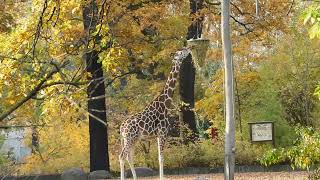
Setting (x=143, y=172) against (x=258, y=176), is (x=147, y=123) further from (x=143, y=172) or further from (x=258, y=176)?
(x=143, y=172)

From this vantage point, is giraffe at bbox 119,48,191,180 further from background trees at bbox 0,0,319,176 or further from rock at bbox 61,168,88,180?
rock at bbox 61,168,88,180

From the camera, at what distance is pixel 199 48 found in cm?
1253

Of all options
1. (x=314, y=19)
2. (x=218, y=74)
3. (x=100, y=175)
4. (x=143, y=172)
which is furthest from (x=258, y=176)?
(x=314, y=19)

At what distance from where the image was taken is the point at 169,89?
46.3 ft

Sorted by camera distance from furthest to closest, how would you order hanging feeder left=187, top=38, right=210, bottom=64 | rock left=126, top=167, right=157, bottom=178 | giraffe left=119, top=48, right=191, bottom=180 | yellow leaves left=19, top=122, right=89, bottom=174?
yellow leaves left=19, top=122, right=89, bottom=174 → rock left=126, top=167, right=157, bottom=178 → giraffe left=119, top=48, right=191, bottom=180 → hanging feeder left=187, top=38, right=210, bottom=64

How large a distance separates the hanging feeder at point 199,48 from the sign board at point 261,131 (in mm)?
6412

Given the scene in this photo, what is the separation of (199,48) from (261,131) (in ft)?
22.4

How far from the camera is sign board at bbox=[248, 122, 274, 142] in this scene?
61.3 feet

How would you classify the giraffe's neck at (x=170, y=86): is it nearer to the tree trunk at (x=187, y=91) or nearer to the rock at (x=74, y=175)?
the rock at (x=74, y=175)

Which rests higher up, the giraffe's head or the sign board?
the giraffe's head

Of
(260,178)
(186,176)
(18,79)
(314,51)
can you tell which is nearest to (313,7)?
(18,79)

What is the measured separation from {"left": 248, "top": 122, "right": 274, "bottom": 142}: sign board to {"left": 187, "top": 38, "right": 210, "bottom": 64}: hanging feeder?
6.41m

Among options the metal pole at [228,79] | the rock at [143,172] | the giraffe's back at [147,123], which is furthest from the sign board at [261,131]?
the metal pole at [228,79]

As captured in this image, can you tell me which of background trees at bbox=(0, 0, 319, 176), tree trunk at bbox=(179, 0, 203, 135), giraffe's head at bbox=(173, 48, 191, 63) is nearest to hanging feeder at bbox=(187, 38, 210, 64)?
giraffe's head at bbox=(173, 48, 191, 63)
